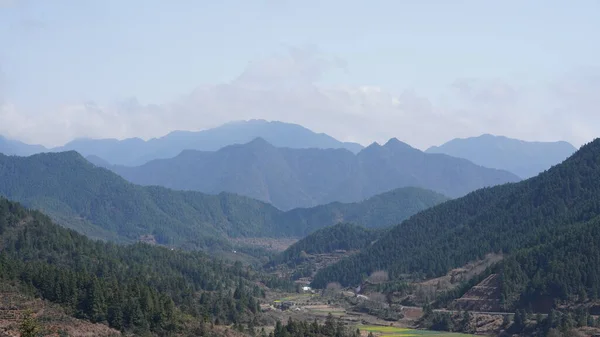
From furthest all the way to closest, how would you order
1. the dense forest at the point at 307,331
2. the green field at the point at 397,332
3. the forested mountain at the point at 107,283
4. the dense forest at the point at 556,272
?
the dense forest at the point at 556,272, the green field at the point at 397,332, the dense forest at the point at 307,331, the forested mountain at the point at 107,283

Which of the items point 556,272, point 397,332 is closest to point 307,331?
point 397,332

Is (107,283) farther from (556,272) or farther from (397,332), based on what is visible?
(556,272)

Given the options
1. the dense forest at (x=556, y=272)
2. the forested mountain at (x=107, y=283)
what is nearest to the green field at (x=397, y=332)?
the dense forest at (x=556, y=272)

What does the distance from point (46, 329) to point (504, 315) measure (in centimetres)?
7968

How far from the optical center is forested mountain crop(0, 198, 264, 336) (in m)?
114

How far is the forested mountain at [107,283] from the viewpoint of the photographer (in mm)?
113625

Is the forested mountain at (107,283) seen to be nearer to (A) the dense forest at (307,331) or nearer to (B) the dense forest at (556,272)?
(A) the dense forest at (307,331)

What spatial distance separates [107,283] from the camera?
127 meters

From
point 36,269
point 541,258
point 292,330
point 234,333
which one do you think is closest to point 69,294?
point 36,269

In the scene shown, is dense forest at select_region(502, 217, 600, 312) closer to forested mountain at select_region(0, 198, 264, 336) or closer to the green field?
the green field

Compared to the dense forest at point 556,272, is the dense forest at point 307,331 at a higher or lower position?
lower

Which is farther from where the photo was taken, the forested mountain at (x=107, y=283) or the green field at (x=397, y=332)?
the green field at (x=397, y=332)

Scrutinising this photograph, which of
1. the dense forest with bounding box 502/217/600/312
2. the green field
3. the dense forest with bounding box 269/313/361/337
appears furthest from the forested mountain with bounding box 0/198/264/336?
the dense forest with bounding box 502/217/600/312

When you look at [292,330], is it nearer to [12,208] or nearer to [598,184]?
[12,208]
